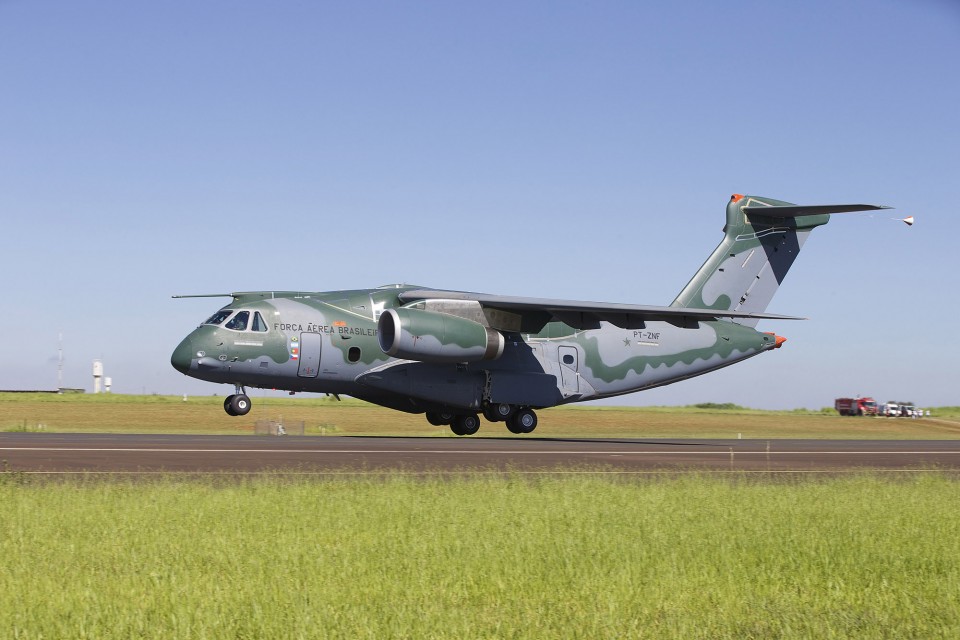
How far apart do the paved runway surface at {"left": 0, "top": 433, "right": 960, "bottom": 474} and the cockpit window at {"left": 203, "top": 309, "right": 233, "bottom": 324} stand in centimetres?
381

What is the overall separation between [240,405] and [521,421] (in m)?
8.67

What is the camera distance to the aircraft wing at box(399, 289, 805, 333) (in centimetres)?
2838

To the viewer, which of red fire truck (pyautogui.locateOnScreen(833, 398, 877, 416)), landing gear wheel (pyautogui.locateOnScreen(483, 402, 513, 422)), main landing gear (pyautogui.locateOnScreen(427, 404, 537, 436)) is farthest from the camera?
red fire truck (pyautogui.locateOnScreen(833, 398, 877, 416))

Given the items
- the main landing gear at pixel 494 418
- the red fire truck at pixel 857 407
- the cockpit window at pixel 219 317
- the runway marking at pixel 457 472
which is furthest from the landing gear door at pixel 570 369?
the red fire truck at pixel 857 407

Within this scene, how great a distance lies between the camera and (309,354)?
2819 centimetres

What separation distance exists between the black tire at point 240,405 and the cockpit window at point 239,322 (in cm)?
190

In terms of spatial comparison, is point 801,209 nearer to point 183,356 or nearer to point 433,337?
point 433,337

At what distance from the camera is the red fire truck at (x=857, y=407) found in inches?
3462

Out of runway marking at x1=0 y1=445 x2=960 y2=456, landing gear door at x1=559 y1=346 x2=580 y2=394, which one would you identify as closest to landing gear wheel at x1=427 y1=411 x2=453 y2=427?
landing gear door at x1=559 y1=346 x2=580 y2=394

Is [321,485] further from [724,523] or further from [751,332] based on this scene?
[751,332]

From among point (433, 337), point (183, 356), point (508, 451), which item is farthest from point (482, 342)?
point (183, 356)

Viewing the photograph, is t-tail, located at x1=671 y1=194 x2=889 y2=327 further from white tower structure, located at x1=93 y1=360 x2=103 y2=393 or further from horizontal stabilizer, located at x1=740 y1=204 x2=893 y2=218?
white tower structure, located at x1=93 y1=360 x2=103 y2=393

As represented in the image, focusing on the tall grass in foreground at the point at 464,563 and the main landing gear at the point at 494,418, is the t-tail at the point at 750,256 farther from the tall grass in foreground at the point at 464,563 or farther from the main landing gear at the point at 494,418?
the tall grass in foreground at the point at 464,563

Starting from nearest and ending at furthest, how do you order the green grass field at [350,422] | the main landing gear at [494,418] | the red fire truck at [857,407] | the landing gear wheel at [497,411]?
the landing gear wheel at [497,411] → the main landing gear at [494,418] → the green grass field at [350,422] → the red fire truck at [857,407]
